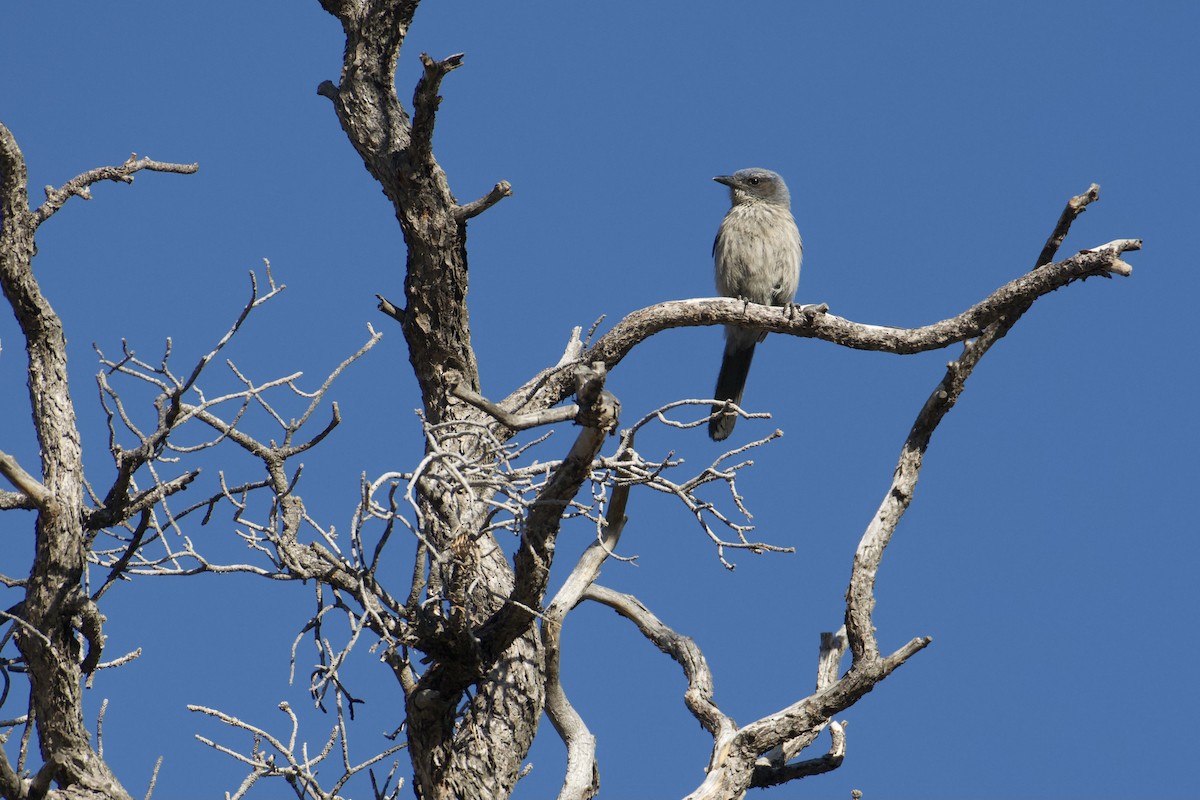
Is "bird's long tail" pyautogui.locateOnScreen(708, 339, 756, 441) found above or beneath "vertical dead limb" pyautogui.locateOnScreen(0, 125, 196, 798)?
above

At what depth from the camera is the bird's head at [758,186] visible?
7609 mm

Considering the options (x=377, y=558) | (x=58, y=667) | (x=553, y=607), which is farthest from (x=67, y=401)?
(x=553, y=607)

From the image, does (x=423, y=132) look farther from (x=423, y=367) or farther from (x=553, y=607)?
(x=553, y=607)

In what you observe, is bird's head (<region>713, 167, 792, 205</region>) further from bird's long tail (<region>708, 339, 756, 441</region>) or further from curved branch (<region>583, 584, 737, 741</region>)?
curved branch (<region>583, 584, 737, 741</region>)

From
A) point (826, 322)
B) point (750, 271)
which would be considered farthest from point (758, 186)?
point (826, 322)

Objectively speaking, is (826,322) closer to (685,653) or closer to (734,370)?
(685,653)

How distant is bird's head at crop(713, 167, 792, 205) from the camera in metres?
7.61

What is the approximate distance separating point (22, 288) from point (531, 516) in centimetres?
175

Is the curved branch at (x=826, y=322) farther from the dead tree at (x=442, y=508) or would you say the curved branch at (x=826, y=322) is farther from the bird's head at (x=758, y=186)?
the bird's head at (x=758, y=186)

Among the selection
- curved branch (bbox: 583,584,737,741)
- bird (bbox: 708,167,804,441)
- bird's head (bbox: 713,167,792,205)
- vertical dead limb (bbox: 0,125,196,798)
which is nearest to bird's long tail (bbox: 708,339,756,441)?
bird (bbox: 708,167,804,441)

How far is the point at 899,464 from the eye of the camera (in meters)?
4.96

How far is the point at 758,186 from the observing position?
7.64 meters

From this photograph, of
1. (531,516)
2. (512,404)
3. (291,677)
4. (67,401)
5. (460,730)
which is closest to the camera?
(291,677)

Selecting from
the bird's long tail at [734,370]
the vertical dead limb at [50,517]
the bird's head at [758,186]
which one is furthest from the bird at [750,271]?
the vertical dead limb at [50,517]
